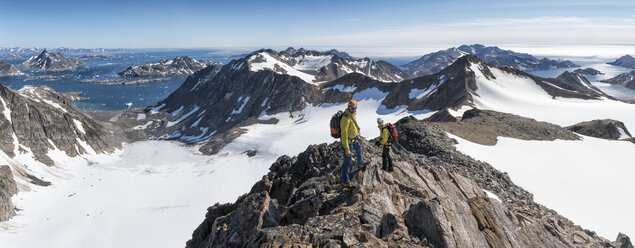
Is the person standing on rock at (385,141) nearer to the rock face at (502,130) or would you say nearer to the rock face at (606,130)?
the rock face at (502,130)

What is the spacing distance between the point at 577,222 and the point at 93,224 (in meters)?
56.9

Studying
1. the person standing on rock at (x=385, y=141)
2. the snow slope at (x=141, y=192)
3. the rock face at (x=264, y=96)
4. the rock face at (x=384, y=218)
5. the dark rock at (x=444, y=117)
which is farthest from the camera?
the rock face at (x=264, y=96)

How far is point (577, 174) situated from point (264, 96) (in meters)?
124

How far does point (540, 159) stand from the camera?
33.2 meters

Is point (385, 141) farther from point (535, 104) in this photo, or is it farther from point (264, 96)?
point (264, 96)

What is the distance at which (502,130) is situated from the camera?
43281 mm

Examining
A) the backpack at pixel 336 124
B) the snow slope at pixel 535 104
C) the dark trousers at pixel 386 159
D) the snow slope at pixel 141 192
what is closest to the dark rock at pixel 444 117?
the snow slope at pixel 141 192

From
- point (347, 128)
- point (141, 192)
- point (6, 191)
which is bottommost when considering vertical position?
point (141, 192)

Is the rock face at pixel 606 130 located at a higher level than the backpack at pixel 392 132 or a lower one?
lower

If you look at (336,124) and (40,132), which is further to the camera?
(40,132)

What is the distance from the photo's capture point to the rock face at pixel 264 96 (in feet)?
319

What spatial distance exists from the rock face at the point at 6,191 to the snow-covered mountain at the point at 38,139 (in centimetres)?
255

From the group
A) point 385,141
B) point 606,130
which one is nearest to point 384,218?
point 385,141

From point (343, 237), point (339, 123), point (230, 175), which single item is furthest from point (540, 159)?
point (230, 175)
